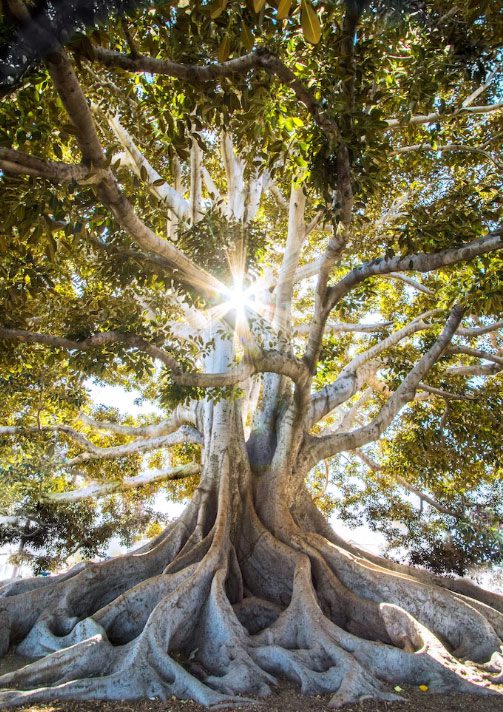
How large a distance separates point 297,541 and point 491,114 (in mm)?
7367

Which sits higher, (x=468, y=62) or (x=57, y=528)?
(x=468, y=62)

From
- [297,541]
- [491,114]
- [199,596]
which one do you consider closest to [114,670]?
[199,596]

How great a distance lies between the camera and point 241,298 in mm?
4992

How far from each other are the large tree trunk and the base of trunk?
0.04ft

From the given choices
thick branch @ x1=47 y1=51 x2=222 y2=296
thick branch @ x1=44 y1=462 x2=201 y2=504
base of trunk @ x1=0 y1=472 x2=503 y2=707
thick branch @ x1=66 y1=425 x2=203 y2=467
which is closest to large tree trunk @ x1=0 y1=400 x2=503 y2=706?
base of trunk @ x1=0 y1=472 x2=503 y2=707

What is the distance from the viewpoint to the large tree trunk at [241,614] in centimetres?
392

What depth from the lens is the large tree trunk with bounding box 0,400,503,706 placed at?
392cm

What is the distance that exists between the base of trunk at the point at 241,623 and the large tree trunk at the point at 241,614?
1 cm

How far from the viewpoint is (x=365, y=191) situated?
4.25 meters

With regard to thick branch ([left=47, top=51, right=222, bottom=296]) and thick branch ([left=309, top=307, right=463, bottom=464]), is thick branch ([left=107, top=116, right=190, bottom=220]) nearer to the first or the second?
thick branch ([left=47, top=51, right=222, bottom=296])

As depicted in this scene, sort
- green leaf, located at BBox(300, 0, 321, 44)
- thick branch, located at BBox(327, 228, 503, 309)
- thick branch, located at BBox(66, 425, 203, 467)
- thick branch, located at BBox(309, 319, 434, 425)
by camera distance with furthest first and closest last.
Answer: thick branch, located at BBox(66, 425, 203, 467), thick branch, located at BBox(309, 319, 434, 425), thick branch, located at BBox(327, 228, 503, 309), green leaf, located at BBox(300, 0, 321, 44)

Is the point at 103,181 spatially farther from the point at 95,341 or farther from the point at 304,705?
the point at 304,705

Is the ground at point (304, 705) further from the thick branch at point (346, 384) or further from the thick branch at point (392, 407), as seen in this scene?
the thick branch at point (346, 384)

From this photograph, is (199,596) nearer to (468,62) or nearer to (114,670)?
(114,670)
